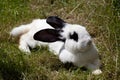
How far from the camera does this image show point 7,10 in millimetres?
6184

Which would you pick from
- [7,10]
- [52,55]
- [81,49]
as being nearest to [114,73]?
[81,49]

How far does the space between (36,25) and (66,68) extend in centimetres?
73

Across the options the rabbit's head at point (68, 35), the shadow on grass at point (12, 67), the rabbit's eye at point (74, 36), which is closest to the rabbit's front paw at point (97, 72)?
the rabbit's head at point (68, 35)

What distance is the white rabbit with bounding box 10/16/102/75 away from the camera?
4.86 metres

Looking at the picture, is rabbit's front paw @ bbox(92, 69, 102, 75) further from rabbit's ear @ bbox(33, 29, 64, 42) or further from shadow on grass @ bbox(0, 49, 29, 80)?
shadow on grass @ bbox(0, 49, 29, 80)

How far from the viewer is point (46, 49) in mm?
5430

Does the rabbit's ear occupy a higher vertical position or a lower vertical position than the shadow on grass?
higher

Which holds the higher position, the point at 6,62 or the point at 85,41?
the point at 85,41

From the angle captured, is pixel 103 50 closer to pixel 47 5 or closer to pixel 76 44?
pixel 76 44

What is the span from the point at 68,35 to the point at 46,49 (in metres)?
0.53

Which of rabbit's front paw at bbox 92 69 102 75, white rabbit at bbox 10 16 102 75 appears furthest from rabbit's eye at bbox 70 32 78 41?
rabbit's front paw at bbox 92 69 102 75

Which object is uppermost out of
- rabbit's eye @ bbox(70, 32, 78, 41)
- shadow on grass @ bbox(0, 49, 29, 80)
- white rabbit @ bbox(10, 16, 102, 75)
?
rabbit's eye @ bbox(70, 32, 78, 41)

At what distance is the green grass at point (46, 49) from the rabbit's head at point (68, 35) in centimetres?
21

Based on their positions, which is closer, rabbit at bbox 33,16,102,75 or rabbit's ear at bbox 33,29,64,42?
rabbit at bbox 33,16,102,75
